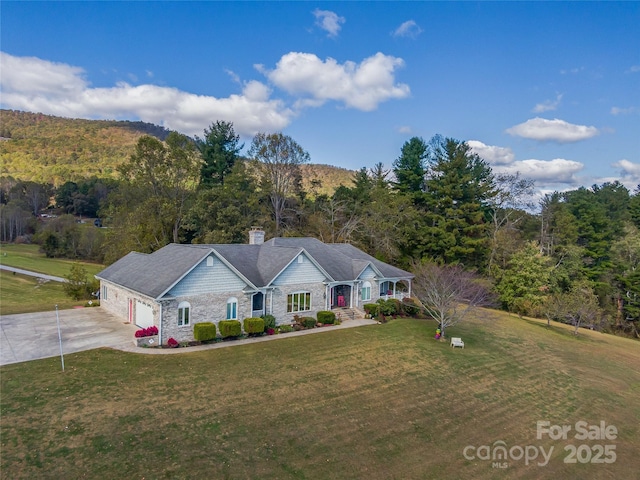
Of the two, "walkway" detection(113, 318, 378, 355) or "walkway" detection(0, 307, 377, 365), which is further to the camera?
"walkway" detection(113, 318, 378, 355)

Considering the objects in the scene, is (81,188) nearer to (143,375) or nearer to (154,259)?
(154,259)

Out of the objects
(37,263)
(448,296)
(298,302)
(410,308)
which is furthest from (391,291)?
(37,263)

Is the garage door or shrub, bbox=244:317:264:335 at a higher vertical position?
the garage door

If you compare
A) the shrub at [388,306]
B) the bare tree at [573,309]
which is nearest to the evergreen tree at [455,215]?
the bare tree at [573,309]

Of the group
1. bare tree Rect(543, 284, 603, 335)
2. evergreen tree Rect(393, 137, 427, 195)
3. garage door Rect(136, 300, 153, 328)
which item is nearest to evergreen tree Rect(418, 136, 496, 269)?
evergreen tree Rect(393, 137, 427, 195)

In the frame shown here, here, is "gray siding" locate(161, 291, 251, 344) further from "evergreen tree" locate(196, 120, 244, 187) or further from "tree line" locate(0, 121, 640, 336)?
"evergreen tree" locate(196, 120, 244, 187)

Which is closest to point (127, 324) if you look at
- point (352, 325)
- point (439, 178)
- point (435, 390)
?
point (352, 325)

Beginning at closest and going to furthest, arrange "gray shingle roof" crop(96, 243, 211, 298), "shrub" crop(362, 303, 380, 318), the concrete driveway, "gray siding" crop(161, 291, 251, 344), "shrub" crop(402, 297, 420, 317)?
the concrete driveway < "gray siding" crop(161, 291, 251, 344) < "gray shingle roof" crop(96, 243, 211, 298) < "shrub" crop(362, 303, 380, 318) < "shrub" crop(402, 297, 420, 317)

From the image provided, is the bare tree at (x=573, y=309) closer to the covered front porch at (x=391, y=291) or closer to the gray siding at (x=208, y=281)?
the covered front porch at (x=391, y=291)
